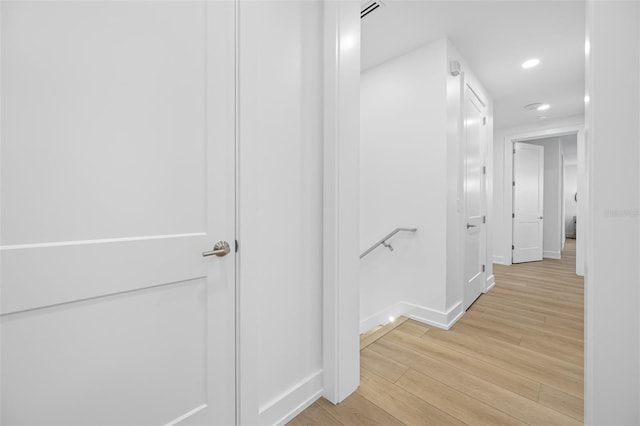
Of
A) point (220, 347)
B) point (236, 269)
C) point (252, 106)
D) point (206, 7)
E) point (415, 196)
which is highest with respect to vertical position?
point (206, 7)

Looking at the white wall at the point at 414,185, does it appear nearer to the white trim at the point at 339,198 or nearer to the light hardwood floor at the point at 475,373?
the light hardwood floor at the point at 475,373

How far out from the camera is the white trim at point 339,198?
144cm

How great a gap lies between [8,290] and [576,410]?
2.52 m

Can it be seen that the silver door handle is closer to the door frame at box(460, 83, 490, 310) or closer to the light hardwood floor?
the light hardwood floor

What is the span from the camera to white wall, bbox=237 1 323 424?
1.16 m

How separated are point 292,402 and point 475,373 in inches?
49.1

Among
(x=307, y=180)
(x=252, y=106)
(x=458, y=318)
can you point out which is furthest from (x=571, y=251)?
(x=252, y=106)

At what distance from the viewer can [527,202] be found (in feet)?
17.1

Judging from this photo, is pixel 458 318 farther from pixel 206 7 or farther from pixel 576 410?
pixel 206 7

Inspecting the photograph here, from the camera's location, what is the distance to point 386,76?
2.84 meters

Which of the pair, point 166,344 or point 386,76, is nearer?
point 166,344

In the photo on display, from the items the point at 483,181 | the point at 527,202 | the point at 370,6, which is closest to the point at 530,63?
the point at 483,181

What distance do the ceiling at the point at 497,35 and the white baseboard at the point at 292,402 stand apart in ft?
8.95

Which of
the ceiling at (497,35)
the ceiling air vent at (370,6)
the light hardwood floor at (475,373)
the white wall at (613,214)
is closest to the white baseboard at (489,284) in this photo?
the light hardwood floor at (475,373)
